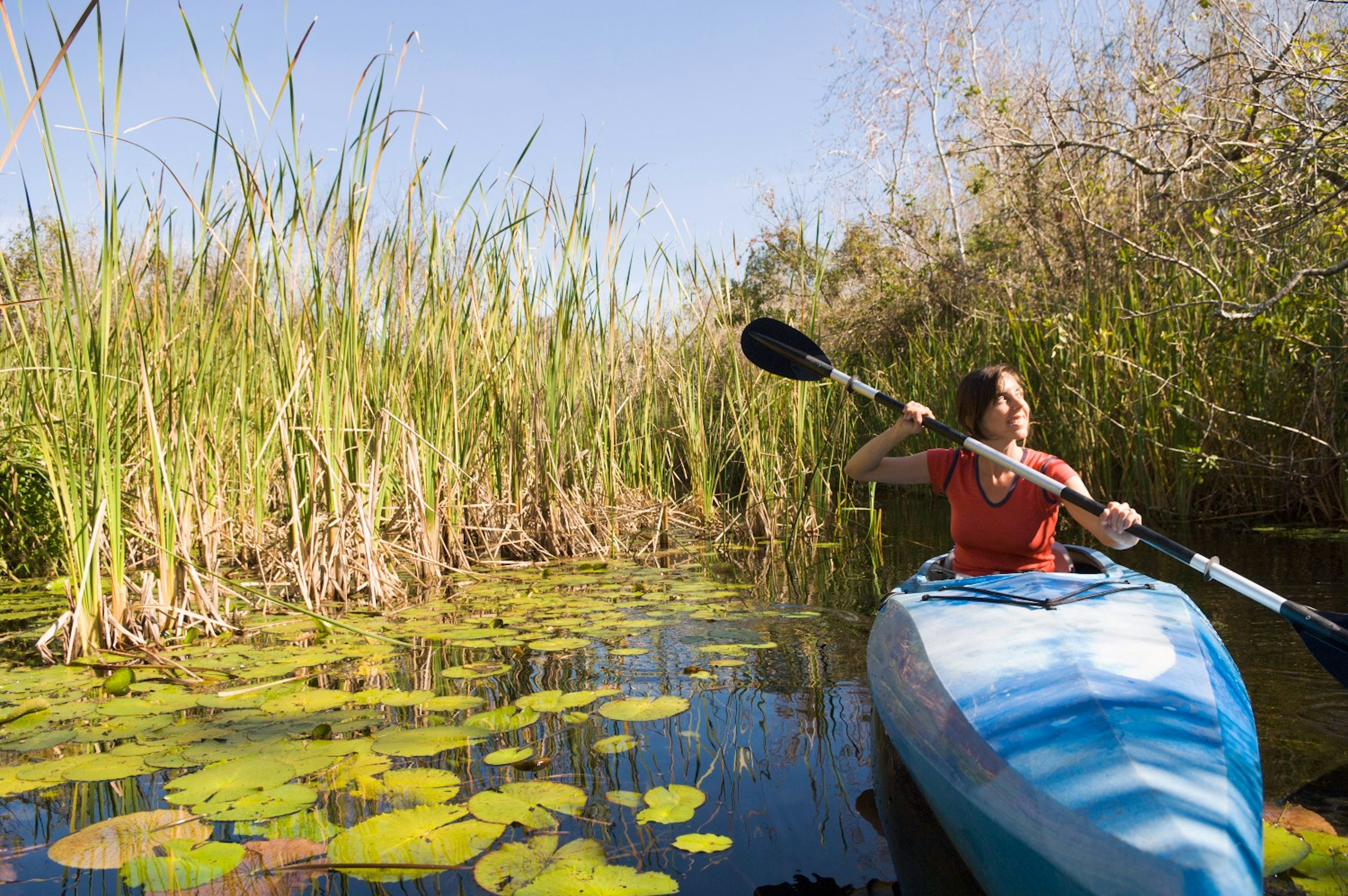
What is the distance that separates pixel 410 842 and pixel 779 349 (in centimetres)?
252

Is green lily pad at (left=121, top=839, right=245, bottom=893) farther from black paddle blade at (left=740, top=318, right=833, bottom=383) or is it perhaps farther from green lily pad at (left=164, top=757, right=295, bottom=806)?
black paddle blade at (left=740, top=318, right=833, bottom=383)

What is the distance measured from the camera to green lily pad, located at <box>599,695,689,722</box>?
2.42 metres

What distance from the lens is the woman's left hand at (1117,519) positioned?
2.40m

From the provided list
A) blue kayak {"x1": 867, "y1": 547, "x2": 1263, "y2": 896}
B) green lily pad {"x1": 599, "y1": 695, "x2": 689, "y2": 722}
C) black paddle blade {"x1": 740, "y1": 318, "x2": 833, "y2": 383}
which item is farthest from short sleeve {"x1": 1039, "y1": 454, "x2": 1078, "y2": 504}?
green lily pad {"x1": 599, "y1": 695, "x2": 689, "y2": 722}

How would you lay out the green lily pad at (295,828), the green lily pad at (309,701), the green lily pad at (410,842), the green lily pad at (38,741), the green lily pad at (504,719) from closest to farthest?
the green lily pad at (410,842)
the green lily pad at (295,828)
the green lily pad at (38,741)
the green lily pad at (504,719)
the green lily pad at (309,701)

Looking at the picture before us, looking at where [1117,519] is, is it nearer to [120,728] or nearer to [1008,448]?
[1008,448]

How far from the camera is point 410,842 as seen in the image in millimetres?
1693

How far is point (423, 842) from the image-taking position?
1691 mm

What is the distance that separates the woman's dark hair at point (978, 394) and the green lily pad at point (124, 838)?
2.20 metres

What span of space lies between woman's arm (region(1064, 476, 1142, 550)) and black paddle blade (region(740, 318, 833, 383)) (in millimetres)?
1284

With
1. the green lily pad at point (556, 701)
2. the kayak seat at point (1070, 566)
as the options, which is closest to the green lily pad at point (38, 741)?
the green lily pad at point (556, 701)

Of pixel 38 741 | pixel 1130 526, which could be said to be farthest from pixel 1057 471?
pixel 38 741

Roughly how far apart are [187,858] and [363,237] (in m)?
2.62

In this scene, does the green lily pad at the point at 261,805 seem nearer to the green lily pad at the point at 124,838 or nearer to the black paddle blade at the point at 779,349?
the green lily pad at the point at 124,838
